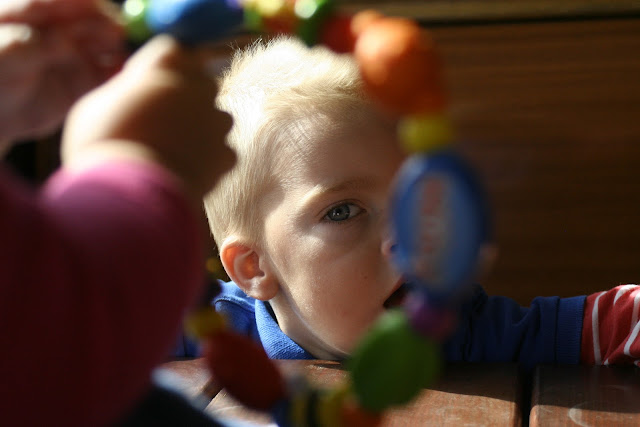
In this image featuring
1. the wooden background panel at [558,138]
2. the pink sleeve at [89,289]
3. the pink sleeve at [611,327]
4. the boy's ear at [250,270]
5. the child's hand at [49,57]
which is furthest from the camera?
the wooden background panel at [558,138]

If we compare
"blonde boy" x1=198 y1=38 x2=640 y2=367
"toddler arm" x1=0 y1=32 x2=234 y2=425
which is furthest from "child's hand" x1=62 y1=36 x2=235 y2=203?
"blonde boy" x1=198 y1=38 x2=640 y2=367

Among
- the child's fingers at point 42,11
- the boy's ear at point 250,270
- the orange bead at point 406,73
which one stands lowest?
the boy's ear at point 250,270

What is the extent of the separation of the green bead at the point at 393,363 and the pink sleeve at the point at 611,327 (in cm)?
56

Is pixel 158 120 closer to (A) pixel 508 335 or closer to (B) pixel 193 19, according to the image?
(B) pixel 193 19

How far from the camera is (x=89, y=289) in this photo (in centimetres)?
33

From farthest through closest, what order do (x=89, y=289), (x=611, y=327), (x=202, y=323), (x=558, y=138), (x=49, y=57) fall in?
(x=558, y=138) < (x=611, y=327) < (x=202, y=323) < (x=49, y=57) < (x=89, y=289)

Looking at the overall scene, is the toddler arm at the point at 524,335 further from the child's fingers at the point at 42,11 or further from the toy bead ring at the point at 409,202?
the child's fingers at the point at 42,11

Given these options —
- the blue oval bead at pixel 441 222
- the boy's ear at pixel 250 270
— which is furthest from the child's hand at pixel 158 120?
the boy's ear at pixel 250 270

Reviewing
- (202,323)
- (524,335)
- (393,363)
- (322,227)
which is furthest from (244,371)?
(524,335)

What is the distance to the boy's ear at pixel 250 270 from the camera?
1.03 m

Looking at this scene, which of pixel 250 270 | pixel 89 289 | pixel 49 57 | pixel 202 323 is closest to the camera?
pixel 89 289

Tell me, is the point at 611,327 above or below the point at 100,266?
below

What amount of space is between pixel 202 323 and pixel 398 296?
482 millimetres

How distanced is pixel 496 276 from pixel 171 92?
1744mm
